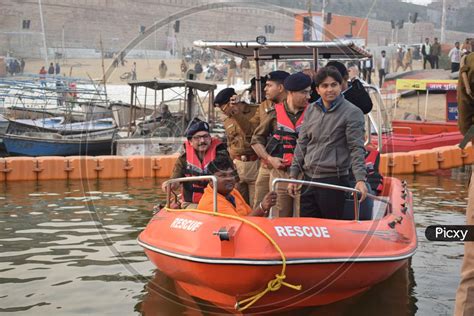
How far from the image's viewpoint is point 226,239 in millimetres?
5898

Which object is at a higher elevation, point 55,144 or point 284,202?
point 284,202

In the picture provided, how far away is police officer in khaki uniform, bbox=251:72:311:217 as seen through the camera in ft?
23.6

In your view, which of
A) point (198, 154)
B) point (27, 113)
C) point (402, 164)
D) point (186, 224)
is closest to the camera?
point (186, 224)

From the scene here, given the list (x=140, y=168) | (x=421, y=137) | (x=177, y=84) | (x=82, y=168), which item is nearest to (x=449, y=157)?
(x=421, y=137)

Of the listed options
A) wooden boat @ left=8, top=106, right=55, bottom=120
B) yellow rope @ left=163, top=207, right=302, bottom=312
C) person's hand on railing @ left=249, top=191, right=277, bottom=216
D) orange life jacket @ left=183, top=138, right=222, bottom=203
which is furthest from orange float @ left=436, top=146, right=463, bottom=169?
wooden boat @ left=8, top=106, right=55, bottom=120

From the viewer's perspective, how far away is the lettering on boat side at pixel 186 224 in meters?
6.38

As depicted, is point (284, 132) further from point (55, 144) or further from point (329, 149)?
point (55, 144)

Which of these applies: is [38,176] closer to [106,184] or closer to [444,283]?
[106,184]

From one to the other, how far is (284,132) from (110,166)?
29.7ft

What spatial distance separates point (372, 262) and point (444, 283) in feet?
6.40

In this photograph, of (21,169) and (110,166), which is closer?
(21,169)

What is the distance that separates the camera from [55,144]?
22.3 m

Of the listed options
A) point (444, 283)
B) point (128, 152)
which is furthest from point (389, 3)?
point (444, 283)

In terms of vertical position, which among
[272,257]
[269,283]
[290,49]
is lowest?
[269,283]
